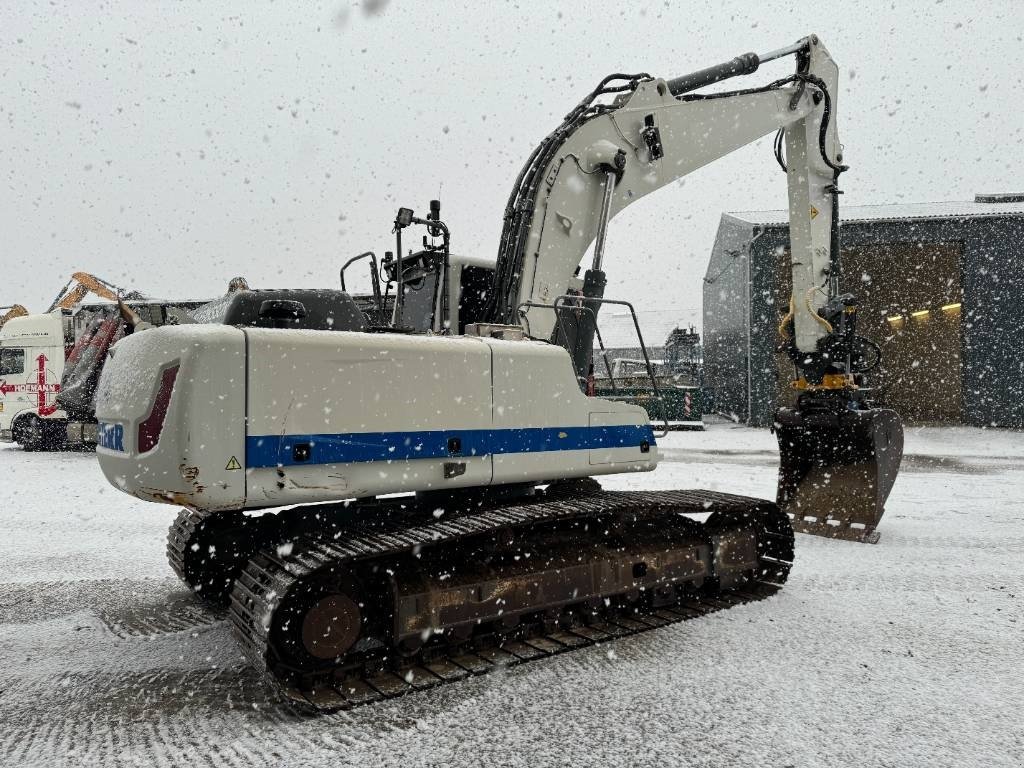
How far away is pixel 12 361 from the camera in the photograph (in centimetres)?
1628

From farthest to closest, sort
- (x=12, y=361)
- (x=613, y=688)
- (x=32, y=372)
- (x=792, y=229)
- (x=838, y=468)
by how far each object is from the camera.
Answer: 1. (x=12, y=361)
2. (x=32, y=372)
3. (x=792, y=229)
4. (x=838, y=468)
5. (x=613, y=688)

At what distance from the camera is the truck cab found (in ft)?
51.6

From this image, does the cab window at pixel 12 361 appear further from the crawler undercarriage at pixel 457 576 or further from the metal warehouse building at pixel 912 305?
the metal warehouse building at pixel 912 305

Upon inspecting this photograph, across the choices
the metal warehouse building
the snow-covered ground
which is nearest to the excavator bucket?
the snow-covered ground

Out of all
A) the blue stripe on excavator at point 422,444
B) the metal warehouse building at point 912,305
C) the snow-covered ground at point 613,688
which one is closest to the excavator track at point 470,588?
the snow-covered ground at point 613,688

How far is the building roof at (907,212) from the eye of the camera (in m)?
20.4

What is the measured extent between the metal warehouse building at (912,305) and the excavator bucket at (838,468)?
1427 cm

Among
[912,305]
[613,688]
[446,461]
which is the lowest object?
[613,688]

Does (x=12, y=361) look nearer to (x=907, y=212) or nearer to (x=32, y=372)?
(x=32, y=372)

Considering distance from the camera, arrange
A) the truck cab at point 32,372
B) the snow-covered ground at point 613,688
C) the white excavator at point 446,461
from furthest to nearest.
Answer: the truck cab at point 32,372 < the white excavator at point 446,461 < the snow-covered ground at point 613,688

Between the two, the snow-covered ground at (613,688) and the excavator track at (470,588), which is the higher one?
the excavator track at (470,588)

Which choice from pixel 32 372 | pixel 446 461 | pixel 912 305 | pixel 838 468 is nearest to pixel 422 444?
pixel 446 461

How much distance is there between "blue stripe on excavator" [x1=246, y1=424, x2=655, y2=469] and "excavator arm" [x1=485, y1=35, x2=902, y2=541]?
24.1 inches

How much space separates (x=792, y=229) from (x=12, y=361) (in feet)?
55.3
